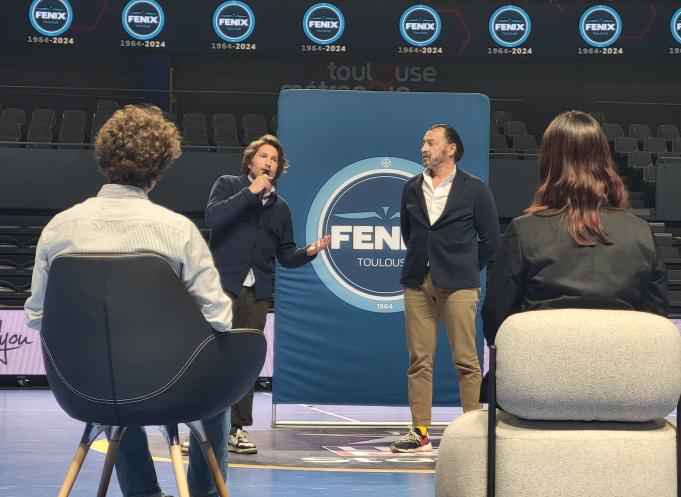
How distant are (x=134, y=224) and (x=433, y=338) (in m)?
2.91

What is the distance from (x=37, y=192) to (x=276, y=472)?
10.7 meters

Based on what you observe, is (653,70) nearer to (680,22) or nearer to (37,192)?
(680,22)

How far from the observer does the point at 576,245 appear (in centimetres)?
275

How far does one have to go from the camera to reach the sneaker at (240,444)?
5289 mm

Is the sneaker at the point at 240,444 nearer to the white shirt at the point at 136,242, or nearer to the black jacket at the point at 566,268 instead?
the white shirt at the point at 136,242

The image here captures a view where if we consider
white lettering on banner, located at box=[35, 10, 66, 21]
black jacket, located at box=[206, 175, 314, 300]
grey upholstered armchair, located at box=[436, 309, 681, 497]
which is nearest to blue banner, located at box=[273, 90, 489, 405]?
black jacket, located at box=[206, 175, 314, 300]

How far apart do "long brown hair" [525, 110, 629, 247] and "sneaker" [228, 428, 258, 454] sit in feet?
9.25

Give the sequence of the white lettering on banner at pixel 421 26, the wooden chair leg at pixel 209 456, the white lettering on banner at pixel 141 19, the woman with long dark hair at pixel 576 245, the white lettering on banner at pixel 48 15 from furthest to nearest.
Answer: the white lettering on banner at pixel 421 26 < the white lettering on banner at pixel 141 19 < the white lettering on banner at pixel 48 15 < the wooden chair leg at pixel 209 456 < the woman with long dark hair at pixel 576 245

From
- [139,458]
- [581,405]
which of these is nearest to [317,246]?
[139,458]

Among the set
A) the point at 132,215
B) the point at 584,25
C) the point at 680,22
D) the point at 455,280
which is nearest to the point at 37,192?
the point at 584,25

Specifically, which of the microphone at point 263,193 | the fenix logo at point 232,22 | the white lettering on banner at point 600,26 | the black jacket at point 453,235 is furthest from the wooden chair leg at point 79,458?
the white lettering on banner at point 600,26

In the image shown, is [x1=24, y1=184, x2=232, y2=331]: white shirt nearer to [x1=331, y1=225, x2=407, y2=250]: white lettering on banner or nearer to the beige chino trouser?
the beige chino trouser

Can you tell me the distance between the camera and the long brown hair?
279cm

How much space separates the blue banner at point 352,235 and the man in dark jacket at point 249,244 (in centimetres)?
86
